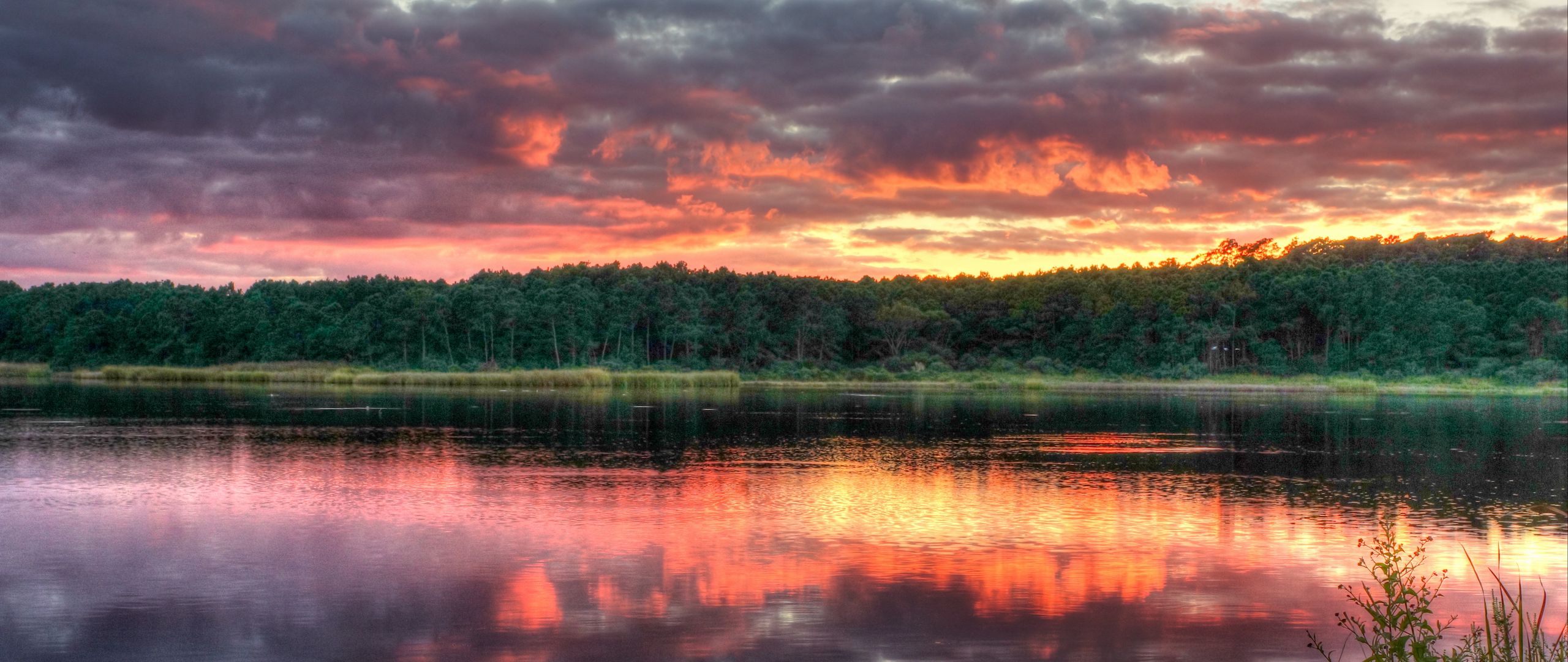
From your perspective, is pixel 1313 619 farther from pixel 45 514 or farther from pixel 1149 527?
pixel 45 514

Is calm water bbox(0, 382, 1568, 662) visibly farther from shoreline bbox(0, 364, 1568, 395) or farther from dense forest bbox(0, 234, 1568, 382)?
dense forest bbox(0, 234, 1568, 382)

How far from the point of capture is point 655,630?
11.8 meters

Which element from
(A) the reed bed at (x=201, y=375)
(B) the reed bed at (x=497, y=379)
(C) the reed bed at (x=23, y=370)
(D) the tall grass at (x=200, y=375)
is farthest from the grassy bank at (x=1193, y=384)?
(C) the reed bed at (x=23, y=370)

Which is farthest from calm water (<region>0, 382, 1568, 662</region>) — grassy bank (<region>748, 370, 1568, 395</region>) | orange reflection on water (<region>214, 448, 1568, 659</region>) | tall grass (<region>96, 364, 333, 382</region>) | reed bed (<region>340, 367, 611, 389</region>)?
grassy bank (<region>748, 370, 1568, 395</region>)

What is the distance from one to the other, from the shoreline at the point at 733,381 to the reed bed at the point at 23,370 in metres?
0.08

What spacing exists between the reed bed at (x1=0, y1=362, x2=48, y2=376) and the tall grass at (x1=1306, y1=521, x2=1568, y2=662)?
367ft

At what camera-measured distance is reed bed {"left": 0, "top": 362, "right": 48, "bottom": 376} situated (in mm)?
102688

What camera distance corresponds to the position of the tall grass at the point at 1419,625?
8.12 meters

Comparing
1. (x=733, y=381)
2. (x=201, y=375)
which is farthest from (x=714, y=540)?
(x=201, y=375)

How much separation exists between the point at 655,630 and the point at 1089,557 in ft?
23.0

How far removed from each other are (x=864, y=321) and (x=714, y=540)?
357 ft

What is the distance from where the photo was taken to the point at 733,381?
3605 inches

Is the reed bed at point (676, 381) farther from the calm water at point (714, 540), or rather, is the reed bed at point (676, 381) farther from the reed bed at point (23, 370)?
the reed bed at point (23, 370)

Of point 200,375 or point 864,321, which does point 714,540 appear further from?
point 864,321
